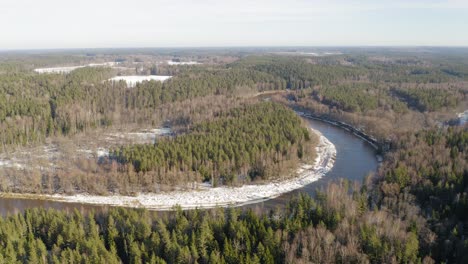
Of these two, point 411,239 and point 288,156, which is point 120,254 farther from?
point 288,156

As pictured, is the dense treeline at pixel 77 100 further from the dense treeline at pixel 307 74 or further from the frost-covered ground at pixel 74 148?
the dense treeline at pixel 307 74

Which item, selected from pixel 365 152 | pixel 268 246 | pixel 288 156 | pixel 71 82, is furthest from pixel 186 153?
pixel 71 82

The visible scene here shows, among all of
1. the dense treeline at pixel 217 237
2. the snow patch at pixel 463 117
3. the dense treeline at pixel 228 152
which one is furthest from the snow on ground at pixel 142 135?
the snow patch at pixel 463 117

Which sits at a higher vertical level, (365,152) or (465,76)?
(465,76)

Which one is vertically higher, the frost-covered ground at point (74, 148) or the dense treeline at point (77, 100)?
the dense treeline at point (77, 100)

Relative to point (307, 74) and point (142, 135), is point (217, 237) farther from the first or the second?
point (307, 74)

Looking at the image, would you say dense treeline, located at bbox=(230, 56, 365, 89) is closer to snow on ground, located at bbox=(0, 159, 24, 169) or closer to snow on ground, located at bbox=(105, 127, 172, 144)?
snow on ground, located at bbox=(105, 127, 172, 144)
